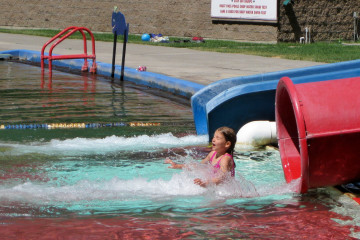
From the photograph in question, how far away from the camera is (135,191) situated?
5.96 meters

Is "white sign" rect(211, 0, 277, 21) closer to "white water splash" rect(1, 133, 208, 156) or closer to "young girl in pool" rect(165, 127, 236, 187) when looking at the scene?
"white water splash" rect(1, 133, 208, 156)

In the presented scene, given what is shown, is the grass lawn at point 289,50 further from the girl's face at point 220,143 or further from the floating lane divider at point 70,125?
the girl's face at point 220,143

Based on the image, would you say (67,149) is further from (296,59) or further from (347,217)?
(296,59)

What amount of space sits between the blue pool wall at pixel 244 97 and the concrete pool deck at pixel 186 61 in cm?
373

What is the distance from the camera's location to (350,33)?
24719 millimetres

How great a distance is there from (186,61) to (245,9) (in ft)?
27.8

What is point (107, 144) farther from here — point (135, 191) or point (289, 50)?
point (289, 50)

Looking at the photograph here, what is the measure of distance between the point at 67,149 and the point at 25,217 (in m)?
2.61

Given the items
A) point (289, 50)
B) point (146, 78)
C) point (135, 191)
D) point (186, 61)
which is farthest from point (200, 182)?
point (289, 50)

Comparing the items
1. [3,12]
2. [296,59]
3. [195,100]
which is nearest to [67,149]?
[195,100]

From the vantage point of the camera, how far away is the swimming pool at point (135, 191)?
4867mm

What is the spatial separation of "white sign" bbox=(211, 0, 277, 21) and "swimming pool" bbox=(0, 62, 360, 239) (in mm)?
14359

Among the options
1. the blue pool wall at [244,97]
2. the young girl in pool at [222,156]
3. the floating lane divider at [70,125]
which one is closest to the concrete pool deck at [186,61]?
the floating lane divider at [70,125]

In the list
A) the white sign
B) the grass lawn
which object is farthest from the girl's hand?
the white sign
